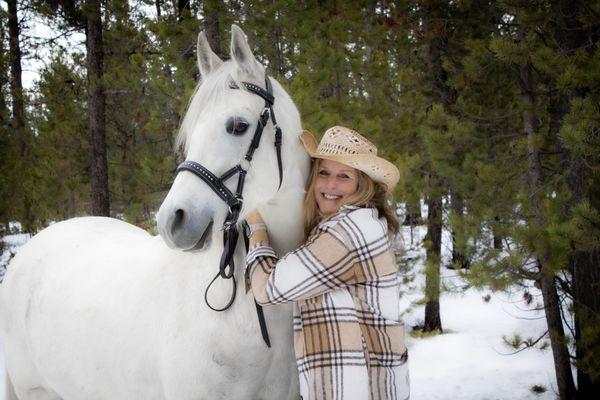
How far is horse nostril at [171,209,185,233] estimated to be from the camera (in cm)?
160

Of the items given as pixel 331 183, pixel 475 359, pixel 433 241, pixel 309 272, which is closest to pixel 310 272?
pixel 309 272

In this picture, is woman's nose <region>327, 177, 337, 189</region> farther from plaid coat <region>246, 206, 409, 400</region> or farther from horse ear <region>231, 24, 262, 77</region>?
horse ear <region>231, 24, 262, 77</region>

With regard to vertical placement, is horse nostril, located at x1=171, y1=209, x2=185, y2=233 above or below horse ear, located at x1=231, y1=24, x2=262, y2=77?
below

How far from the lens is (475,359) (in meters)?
6.05

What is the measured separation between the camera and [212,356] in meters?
1.83

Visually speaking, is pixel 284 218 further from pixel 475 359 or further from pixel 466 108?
pixel 475 359

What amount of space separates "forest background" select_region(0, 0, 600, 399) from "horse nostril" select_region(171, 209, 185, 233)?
2.39ft

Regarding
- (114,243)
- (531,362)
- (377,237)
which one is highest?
(114,243)

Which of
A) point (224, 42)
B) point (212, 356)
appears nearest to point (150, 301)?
point (212, 356)

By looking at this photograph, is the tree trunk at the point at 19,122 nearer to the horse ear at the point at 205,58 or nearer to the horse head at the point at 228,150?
the horse ear at the point at 205,58

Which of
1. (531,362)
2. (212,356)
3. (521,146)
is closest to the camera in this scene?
(212,356)

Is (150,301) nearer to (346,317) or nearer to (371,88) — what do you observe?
(346,317)

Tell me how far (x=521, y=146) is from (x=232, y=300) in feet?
10.2

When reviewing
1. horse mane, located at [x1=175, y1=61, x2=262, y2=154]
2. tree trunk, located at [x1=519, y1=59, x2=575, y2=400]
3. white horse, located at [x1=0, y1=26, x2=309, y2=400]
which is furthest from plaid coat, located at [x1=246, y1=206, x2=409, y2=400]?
tree trunk, located at [x1=519, y1=59, x2=575, y2=400]
